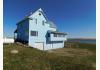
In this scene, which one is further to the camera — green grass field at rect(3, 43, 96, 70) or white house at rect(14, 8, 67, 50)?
white house at rect(14, 8, 67, 50)

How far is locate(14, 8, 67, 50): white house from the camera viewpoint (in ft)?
7.84

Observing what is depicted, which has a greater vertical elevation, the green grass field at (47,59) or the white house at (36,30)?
the white house at (36,30)

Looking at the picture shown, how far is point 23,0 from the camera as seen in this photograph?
235cm

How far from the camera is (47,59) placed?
8.09 feet

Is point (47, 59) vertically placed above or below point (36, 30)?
below

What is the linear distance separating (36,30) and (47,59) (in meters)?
0.56

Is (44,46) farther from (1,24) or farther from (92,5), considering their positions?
(92,5)

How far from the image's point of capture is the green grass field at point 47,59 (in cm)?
221

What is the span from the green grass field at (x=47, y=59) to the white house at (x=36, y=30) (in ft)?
0.42

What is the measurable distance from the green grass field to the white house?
0.42 feet

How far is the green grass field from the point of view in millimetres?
2215

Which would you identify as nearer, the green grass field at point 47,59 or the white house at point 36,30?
the green grass field at point 47,59

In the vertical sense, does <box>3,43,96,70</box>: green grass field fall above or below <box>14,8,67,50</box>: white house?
below

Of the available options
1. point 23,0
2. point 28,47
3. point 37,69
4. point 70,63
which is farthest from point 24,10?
point 70,63
